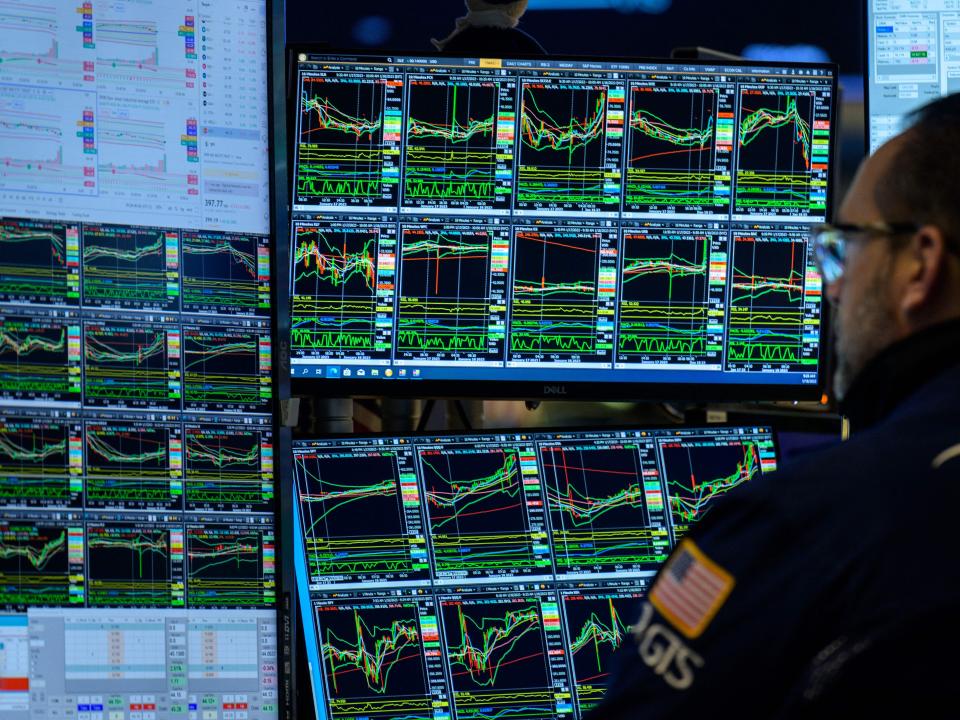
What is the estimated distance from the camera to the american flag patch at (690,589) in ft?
3.21

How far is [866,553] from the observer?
0.90 metres

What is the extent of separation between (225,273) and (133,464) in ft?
1.16

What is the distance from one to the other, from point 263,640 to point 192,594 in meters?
0.14

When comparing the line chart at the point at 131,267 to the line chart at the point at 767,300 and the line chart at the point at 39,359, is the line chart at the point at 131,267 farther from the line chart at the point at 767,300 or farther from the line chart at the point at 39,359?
the line chart at the point at 767,300

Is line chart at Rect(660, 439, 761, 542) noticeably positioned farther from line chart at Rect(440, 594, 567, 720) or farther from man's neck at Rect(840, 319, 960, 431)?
man's neck at Rect(840, 319, 960, 431)

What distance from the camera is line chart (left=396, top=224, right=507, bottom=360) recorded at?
6.69 feet

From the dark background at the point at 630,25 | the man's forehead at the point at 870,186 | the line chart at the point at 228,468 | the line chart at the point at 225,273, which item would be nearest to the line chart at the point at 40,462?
the line chart at the point at 228,468

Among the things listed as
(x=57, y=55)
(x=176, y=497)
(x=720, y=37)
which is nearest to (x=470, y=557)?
(x=176, y=497)

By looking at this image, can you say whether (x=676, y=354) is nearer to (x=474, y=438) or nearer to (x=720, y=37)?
(x=474, y=438)

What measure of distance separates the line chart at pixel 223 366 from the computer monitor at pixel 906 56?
1.17m

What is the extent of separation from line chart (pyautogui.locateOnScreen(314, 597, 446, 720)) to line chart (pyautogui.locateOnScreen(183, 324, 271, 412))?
16.9 inches

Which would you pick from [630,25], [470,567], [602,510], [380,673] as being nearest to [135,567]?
[380,673]

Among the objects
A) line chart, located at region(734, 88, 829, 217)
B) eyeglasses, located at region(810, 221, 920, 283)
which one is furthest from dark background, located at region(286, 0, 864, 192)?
eyeglasses, located at region(810, 221, 920, 283)

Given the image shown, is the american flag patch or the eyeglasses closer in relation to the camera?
the american flag patch
